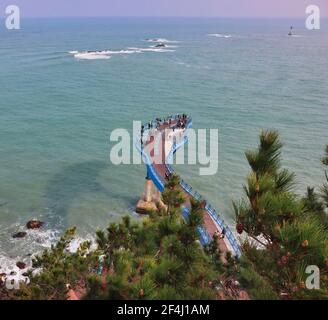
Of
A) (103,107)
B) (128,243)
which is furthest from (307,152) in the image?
(128,243)

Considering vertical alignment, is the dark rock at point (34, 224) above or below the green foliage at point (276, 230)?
below

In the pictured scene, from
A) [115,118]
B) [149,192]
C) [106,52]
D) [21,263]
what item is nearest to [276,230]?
[21,263]

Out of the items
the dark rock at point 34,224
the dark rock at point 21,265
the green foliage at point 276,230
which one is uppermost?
the green foliage at point 276,230

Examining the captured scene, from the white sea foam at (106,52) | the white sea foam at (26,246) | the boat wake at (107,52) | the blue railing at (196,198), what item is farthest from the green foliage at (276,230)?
the white sea foam at (106,52)

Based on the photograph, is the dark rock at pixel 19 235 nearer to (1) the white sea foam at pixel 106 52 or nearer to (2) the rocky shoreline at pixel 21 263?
(2) the rocky shoreline at pixel 21 263

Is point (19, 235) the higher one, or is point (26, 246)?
point (19, 235)

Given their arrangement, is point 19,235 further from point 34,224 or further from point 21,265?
point 21,265

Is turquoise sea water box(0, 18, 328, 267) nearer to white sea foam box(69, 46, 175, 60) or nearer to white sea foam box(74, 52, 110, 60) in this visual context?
white sea foam box(74, 52, 110, 60)

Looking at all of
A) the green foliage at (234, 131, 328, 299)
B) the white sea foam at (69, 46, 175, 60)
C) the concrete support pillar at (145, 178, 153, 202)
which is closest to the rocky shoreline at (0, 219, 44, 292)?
the concrete support pillar at (145, 178, 153, 202)

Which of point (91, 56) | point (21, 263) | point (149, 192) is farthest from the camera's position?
point (91, 56)

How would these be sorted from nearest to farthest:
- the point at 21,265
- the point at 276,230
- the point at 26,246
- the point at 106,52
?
the point at 276,230, the point at 21,265, the point at 26,246, the point at 106,52
